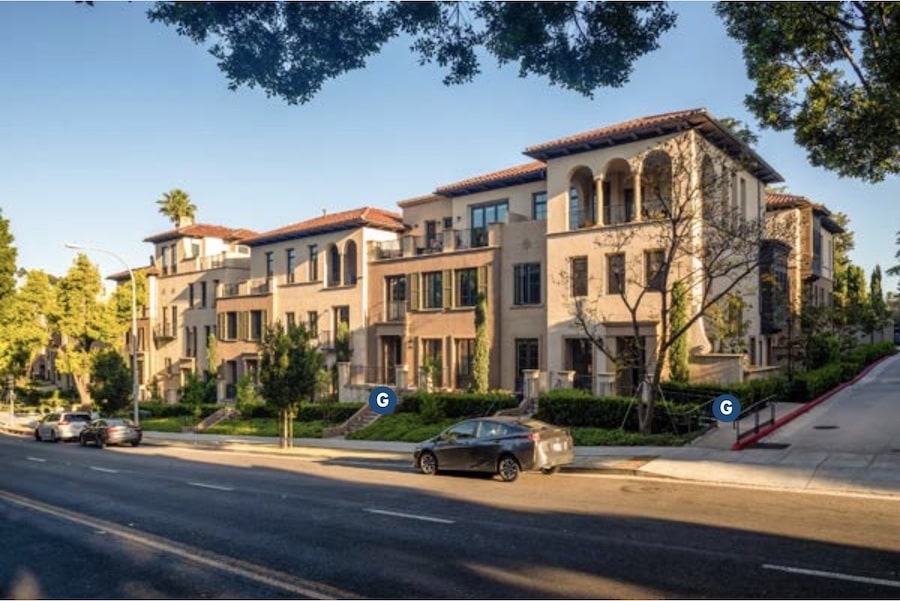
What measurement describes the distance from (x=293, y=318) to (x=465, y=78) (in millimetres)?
36085

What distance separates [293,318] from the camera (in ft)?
141

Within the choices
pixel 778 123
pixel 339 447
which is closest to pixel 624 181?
pixel 778 123

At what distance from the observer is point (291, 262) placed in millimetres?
44375

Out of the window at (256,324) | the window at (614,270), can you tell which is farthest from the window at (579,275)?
the window at (256,324)

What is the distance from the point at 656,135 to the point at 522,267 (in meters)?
8.35

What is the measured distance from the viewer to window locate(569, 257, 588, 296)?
29.2m

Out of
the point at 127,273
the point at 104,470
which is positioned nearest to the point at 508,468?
the point at 104,470

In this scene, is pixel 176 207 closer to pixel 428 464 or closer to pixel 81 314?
pixel 81 314

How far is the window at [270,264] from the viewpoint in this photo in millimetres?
45594

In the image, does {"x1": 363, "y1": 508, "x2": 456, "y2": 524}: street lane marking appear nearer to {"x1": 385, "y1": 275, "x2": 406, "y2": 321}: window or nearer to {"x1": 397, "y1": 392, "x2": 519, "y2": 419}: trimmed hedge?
{"x1": 397, "y1": 392, "x2": 519, "y2": 419}: trimmed hedge

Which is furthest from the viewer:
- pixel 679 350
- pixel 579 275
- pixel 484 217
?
pixel 484 217

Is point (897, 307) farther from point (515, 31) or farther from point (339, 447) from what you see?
point (515, 31)

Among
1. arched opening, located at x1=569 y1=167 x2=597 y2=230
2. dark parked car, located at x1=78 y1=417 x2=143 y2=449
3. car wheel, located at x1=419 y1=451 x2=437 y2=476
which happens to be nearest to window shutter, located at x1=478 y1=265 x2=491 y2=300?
arched opening, located at x1=569 y1=167 x2=597 y2=230

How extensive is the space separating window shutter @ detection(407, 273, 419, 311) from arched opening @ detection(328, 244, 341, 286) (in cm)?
677
